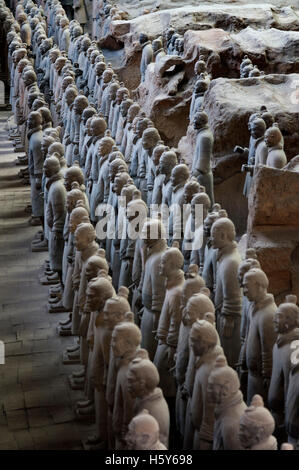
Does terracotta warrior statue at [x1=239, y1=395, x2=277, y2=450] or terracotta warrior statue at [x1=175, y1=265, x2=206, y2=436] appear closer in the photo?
terracotta warrior statue at [x1=239, y1=395, x2=277, y2=450]

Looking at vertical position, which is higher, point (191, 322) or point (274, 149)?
point (274, 149)

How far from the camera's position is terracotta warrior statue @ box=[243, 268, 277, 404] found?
521 centimetres

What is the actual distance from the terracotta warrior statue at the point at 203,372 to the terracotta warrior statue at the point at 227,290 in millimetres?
1100

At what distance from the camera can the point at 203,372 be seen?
4695mm

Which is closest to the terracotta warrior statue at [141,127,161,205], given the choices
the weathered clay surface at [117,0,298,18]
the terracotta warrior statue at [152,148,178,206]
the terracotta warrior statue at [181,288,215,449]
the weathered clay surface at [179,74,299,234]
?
the terracotta warrior statue at [152,148,178,206]

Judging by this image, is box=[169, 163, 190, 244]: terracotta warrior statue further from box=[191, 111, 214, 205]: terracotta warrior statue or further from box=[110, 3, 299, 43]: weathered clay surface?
box=[110, 3, 299, 43]: weathered clay surface

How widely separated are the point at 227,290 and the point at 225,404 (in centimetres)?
164

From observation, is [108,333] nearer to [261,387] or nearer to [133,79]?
[261,387]

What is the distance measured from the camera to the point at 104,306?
16.9 ft

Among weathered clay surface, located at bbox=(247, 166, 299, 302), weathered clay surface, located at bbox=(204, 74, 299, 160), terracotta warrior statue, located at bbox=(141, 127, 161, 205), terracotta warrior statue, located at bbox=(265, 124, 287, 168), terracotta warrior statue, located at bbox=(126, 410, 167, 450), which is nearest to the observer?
terracotta warrior statue, located at bbox=(126, 410, 167, 450)

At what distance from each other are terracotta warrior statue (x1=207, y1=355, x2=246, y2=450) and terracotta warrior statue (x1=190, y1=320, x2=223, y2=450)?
1.07 ft

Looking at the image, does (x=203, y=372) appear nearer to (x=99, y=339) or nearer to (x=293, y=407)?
(x=293, y=407)

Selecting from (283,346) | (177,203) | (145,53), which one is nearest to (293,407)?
(283,346)

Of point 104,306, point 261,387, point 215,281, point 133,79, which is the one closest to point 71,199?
point 215,281
